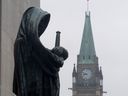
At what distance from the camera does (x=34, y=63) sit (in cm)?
689

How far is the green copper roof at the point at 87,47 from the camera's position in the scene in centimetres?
13088

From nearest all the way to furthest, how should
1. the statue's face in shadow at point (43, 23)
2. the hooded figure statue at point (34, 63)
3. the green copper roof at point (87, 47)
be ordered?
the hooded figure statue at point (34, 63), the statue's face in shadow at point (43, 23), the green copper roof at point (87, 47)

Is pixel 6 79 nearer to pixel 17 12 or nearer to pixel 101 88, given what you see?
pixel 17 12

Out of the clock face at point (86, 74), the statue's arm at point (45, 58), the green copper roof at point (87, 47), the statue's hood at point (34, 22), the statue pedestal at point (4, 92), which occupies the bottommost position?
the statue pedestal at point (4, 92)

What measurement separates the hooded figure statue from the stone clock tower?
124 m

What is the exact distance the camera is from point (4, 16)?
12.4m

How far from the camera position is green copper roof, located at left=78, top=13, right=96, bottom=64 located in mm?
130875

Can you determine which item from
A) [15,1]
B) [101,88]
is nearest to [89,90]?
[101,88]

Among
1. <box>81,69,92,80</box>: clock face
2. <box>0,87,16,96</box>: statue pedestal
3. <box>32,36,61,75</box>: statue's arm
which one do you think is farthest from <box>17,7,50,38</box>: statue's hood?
<box>81,69,92,80</box>: clock face

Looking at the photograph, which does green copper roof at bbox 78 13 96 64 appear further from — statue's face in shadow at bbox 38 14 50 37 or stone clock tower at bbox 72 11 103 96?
statue's face in shadow at bbox 38 14 50 37

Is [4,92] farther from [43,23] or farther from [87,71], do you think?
[87,71]

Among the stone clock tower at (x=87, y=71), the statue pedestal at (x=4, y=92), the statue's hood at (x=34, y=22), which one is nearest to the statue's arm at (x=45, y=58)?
the statue's hood at (x=34, y=22)

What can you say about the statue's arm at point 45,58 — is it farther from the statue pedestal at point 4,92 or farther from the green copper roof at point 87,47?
the green copper roof at point 87,47

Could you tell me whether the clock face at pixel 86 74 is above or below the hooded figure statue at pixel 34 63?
above
